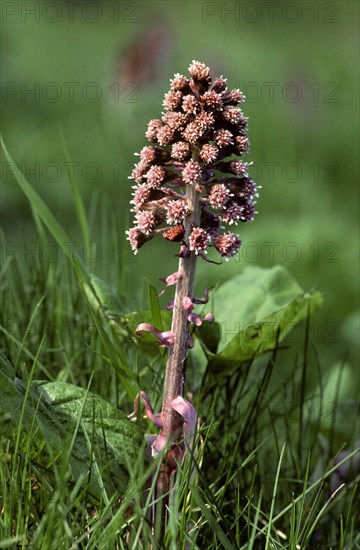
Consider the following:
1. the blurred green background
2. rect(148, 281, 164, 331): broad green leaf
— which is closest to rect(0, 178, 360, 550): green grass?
rect(148, 281, 164, 331): broad green leaf

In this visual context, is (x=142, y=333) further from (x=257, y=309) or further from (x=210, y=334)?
(x=257, y=309)

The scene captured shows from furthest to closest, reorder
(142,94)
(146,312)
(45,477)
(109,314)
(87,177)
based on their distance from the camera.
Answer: (142,94), (87,177), (109,314), (146,312), (45,477)

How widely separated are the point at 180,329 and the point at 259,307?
0.63 m

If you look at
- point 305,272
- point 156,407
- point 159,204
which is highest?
point 159,204

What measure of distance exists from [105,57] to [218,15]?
14.9ft

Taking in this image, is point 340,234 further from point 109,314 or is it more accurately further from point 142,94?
point 109,314

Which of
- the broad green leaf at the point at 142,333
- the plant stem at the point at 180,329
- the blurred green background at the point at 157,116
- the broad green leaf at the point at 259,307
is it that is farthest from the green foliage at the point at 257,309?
the blurred green background at the point at 157,116

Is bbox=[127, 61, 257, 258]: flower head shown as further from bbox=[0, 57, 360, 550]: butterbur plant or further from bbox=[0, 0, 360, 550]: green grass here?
bbox=[0, 0, 360, 550]: green grass

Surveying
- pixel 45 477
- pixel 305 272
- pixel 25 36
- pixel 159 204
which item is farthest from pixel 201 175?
pixel 25 36

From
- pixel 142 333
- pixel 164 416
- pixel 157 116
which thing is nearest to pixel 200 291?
pixel 142 333

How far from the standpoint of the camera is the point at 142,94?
19.9 ft

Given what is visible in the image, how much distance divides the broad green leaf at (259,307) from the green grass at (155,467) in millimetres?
41

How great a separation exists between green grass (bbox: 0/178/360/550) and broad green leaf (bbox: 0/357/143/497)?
3 centimetres

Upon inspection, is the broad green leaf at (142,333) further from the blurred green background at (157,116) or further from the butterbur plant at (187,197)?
the blurred green background at (157,116)
